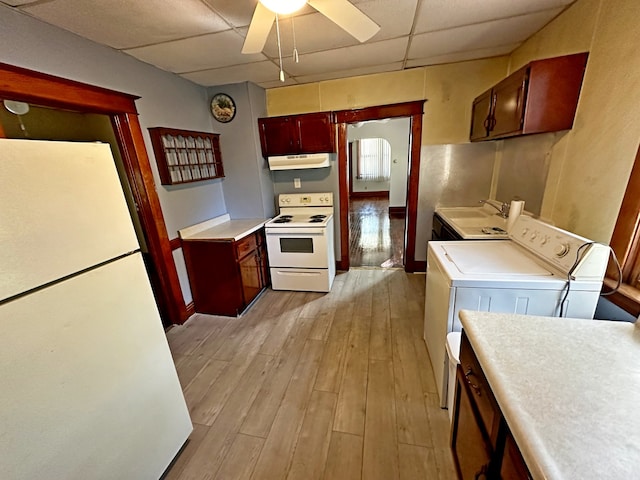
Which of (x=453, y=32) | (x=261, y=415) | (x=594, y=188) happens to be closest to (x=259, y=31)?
(x=453, y=32)

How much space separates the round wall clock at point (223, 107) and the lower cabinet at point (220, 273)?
1.45 m

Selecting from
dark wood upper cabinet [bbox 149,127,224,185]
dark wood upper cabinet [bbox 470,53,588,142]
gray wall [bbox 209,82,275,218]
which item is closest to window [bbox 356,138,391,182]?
gray wall [bbox 209,82,275,218]

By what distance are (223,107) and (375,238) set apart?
3.34 meters

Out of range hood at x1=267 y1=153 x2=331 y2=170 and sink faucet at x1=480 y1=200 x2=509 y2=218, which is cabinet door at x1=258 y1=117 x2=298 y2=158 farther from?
sink faucet at x1=480 y1=200 x2=509 y2=218

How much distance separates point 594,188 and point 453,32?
156 cm

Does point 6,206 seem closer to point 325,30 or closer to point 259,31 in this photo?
point 259,31

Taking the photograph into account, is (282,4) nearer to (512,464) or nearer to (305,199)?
(512,464)

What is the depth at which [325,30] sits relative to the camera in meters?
1.95

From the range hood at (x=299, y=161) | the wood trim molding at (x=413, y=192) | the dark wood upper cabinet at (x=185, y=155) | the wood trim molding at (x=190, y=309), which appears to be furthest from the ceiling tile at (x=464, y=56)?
the wood trim molding at (x=190, y=309)

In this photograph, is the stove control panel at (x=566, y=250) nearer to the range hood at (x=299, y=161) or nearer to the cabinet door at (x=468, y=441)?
the cabinet door at (x=468, y=441)

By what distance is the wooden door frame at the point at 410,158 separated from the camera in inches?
122

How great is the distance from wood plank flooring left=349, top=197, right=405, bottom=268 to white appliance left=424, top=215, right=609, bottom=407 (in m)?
2.14

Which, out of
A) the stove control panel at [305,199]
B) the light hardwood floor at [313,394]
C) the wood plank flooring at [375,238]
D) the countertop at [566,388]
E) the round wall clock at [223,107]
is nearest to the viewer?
the countertop at [566,388]

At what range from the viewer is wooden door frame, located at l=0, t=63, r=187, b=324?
1.53 meters
